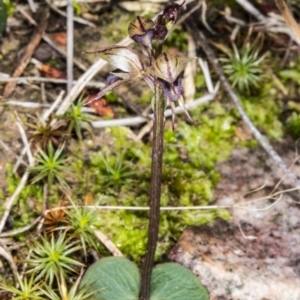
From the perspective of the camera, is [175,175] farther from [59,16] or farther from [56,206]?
[59,16]

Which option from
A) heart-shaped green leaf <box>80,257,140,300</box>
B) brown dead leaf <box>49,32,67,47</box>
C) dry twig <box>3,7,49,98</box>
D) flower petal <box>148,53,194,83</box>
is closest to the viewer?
flower petal <box>148,53,194,83</box>

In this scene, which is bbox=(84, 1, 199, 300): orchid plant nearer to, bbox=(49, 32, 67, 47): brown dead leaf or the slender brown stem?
the slender brown stem

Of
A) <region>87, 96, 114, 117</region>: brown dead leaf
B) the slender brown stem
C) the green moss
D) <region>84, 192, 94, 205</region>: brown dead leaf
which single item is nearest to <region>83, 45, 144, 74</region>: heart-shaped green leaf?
the slender brown stem

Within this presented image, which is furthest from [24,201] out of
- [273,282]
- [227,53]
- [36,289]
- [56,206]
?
[227,53]

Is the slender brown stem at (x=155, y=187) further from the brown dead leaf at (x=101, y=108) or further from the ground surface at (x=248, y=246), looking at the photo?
Answer: the brown dead leaf at (x=101, y=108)

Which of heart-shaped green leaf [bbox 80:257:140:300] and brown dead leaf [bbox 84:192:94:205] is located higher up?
brown dead leaf [bbox 84:192:94:205]

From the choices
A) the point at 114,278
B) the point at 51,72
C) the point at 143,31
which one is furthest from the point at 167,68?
the point at 51,72

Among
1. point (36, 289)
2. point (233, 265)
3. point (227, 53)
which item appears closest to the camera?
point (36, 289)
